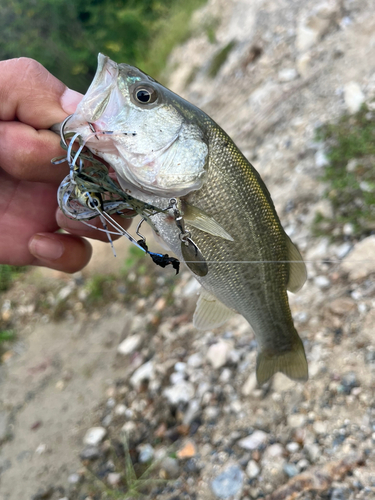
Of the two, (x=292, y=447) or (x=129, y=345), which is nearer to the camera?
(x=292, y=447)

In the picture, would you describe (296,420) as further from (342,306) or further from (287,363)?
(342,306)

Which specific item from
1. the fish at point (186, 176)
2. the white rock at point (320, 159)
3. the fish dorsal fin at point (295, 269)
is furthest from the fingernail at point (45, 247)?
the white rock at point (320, 159)

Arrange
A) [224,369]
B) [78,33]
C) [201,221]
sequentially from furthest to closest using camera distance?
[78,33], [224,369], [201,221]

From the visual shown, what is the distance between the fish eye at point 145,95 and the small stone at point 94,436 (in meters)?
2.66

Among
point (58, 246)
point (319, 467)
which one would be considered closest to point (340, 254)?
point (319, 467)

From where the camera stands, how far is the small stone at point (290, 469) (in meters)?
1.99

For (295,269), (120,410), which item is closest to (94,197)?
(295,269)

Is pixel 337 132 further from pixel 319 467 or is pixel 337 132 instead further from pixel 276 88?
pixel 319 467

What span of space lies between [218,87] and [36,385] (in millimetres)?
6347

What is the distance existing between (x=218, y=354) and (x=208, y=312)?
118cm

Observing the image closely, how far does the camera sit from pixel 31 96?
1.55m

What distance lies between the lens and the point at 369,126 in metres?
3.57

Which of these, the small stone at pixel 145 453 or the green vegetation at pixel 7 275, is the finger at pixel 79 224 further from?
the green vegetation at pixel 7 275

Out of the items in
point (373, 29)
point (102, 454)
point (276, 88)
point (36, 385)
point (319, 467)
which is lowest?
point (36, 385)
